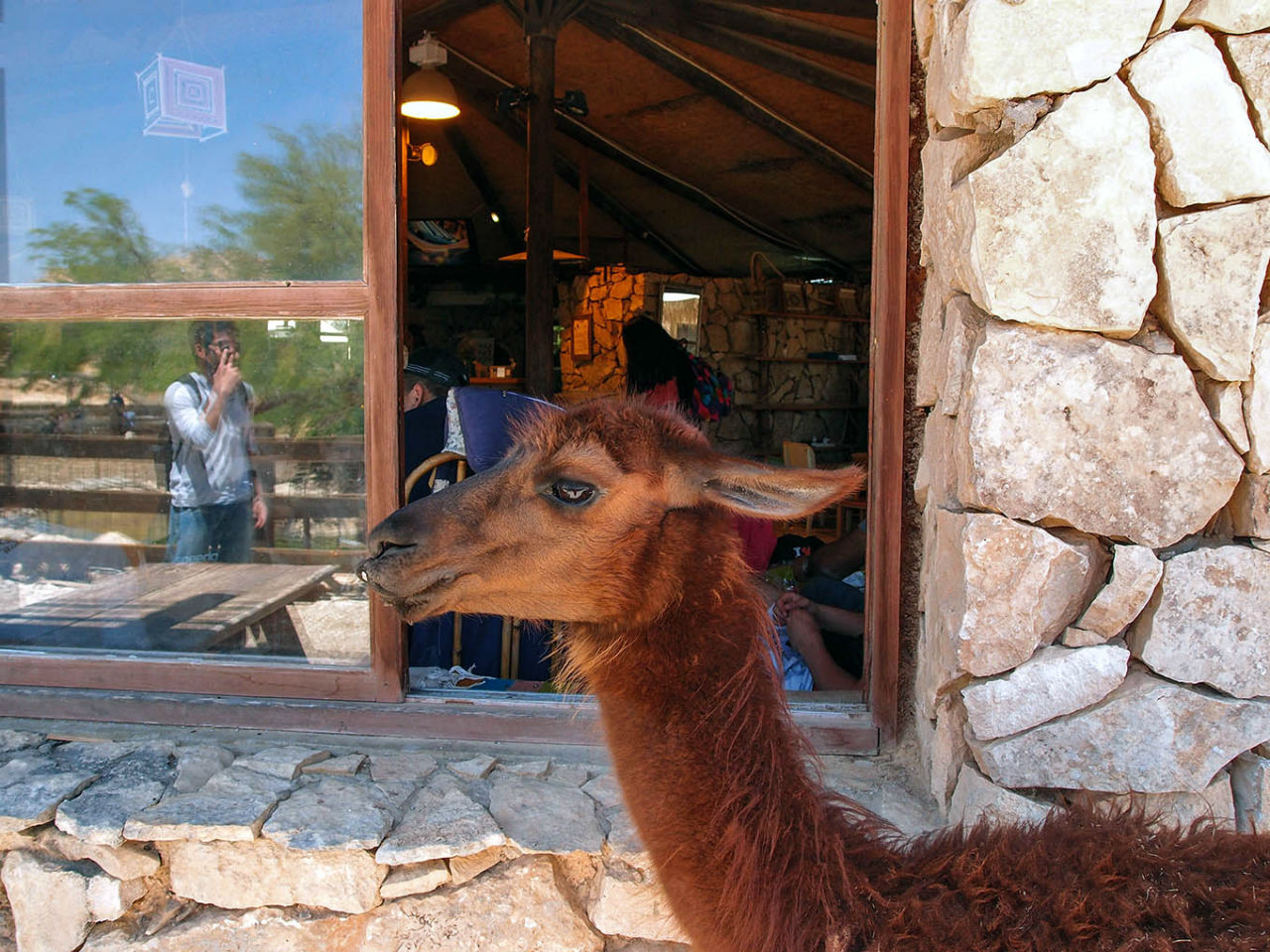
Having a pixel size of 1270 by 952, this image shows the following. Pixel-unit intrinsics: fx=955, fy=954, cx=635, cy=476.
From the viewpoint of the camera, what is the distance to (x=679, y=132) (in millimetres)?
8938

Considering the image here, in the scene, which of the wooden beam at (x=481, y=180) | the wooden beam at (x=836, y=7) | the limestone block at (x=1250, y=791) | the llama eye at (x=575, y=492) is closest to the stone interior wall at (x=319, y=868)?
the llama eye at (x=575, y=492)

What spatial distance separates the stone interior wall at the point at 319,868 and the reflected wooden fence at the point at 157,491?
0.87 meters

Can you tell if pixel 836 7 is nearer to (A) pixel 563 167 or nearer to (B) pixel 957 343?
(B) pixel 957 343

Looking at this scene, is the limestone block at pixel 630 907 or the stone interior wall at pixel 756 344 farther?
the stone interior wall at pixel 756 344

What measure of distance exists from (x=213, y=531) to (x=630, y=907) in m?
2.00

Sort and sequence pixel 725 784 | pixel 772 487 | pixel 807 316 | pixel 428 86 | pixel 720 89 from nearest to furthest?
pixel 725 784 → pixel 772 487 → pixel 428 86 → pixel 720 89 → pixel 807 316

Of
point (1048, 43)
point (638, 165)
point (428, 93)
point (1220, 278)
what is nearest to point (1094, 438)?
point (1220, 278)

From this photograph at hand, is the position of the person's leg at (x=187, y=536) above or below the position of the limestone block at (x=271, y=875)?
above

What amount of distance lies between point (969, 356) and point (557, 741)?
5.69 feet

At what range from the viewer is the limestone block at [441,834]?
261 centimetres

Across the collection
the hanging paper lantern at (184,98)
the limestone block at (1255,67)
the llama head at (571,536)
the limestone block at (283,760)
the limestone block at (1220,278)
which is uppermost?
the hanging paper lantern at (184,98)

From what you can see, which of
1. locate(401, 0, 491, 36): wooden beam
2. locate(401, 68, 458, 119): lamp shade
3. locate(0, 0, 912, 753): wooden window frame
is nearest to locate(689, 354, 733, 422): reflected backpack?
locate(401, 68, 458, 119): lamp shade

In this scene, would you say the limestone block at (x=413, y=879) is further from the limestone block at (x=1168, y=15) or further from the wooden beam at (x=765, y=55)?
the wooden beam at (x=765, y=55)

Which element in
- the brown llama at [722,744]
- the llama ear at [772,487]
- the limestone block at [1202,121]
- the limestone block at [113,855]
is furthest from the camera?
the limestone block at [113,855]
